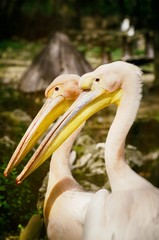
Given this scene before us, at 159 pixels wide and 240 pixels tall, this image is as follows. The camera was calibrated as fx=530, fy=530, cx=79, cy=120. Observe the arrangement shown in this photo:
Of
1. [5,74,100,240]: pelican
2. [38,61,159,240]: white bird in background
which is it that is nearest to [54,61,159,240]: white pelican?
[38,61,159,240]: white bird in background

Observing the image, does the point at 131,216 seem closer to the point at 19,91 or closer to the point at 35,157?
the point at 35,157

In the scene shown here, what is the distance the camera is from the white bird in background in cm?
280

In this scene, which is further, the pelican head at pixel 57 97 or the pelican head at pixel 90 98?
the pelican head at pixel 57 97

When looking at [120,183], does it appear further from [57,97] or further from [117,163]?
[57,97]

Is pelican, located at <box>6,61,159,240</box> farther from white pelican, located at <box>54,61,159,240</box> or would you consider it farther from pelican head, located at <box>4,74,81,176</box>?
pelican head, located at <box>4,74,81,176</box>

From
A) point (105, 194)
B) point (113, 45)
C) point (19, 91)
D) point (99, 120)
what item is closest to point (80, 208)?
point (105, 194)

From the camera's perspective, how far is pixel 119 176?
3051mm

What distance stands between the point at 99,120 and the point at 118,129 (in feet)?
13.2

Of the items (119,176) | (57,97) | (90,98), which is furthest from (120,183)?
(57,97)

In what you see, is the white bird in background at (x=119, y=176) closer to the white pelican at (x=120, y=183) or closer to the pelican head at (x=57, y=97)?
the white pelican at (x=120, y=183)

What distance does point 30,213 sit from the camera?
163 inches

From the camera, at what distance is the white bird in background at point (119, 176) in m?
2.80

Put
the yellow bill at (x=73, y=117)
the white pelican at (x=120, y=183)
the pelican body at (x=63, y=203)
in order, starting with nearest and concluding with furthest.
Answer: the white pelican at (x=120, y=183)
the pelican body at (x=63, y=203)
the yellow bill at (x=73, y=117)

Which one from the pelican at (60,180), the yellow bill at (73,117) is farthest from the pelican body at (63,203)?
the yellow bill at (73,117)
